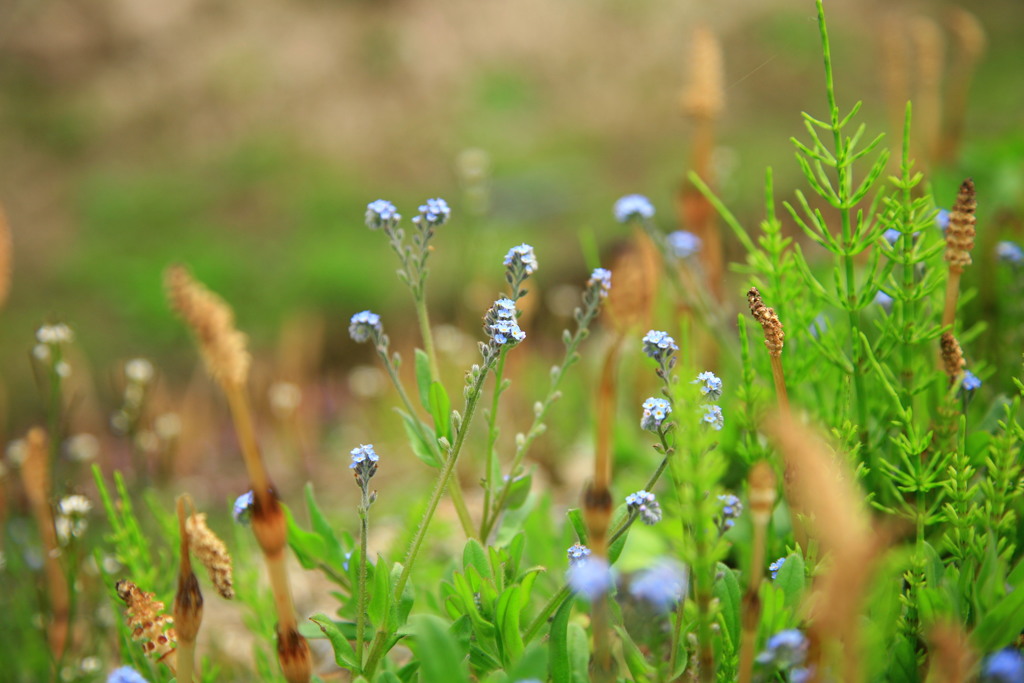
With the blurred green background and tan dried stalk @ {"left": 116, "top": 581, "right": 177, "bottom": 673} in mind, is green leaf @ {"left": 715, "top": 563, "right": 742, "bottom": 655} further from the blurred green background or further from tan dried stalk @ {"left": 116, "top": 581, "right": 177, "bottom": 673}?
the blurred green background

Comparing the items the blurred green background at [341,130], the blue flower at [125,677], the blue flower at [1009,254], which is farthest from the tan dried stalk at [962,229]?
the blurred green background at [341,130]

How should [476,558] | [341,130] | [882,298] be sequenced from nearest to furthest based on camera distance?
[476,558] < [882,298] < [341,130]

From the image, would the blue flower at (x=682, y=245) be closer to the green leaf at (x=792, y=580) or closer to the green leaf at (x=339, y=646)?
the green leaf at (x=792, y=580)

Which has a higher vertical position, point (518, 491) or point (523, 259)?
point (523, 259)

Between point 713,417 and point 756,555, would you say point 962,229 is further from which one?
point 756,555

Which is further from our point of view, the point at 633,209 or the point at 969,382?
the point at 633,209

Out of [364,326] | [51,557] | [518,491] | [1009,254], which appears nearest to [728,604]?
[518,491]

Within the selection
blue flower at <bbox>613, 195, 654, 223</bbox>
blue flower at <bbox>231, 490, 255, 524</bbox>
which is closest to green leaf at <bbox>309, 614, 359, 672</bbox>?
blue flower at <bbox>231, 490, 255, 524</bbox>
